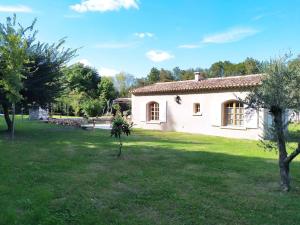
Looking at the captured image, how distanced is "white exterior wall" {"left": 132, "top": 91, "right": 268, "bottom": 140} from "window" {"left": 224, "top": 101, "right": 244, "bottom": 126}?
0.37 m

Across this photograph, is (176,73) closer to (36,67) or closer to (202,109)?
(202,109)

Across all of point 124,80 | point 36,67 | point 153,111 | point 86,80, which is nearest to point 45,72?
point 36,67

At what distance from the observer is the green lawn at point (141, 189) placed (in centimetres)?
497

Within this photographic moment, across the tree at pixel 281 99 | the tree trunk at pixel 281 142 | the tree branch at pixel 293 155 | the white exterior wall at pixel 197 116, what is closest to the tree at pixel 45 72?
the white exterior wall at pixel 197 116

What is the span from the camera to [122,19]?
1758 centimetres

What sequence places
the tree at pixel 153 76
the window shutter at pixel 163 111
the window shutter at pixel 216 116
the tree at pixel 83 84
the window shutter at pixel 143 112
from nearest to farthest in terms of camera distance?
the window shutter at pixel 216 116 → the window shutter at pixel 163 111 → the window shutter at pixel 143 112 → the tree at pixel 83 84 → the tree at pixel 153 76

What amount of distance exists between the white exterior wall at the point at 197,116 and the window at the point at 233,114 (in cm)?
37

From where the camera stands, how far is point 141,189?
6527mm

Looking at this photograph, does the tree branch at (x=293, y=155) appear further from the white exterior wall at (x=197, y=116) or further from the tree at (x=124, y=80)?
the tree at (x=124, y=80)

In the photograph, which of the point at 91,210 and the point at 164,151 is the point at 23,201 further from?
the point at 164,151

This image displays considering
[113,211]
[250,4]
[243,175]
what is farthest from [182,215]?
[250,4]

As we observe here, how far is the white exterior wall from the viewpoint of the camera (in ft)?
57.5

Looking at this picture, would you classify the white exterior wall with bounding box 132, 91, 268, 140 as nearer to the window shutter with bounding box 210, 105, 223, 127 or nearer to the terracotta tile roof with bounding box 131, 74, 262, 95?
the window shutter with bounding box 210, 105, 223, 127

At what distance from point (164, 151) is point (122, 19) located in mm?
8666
